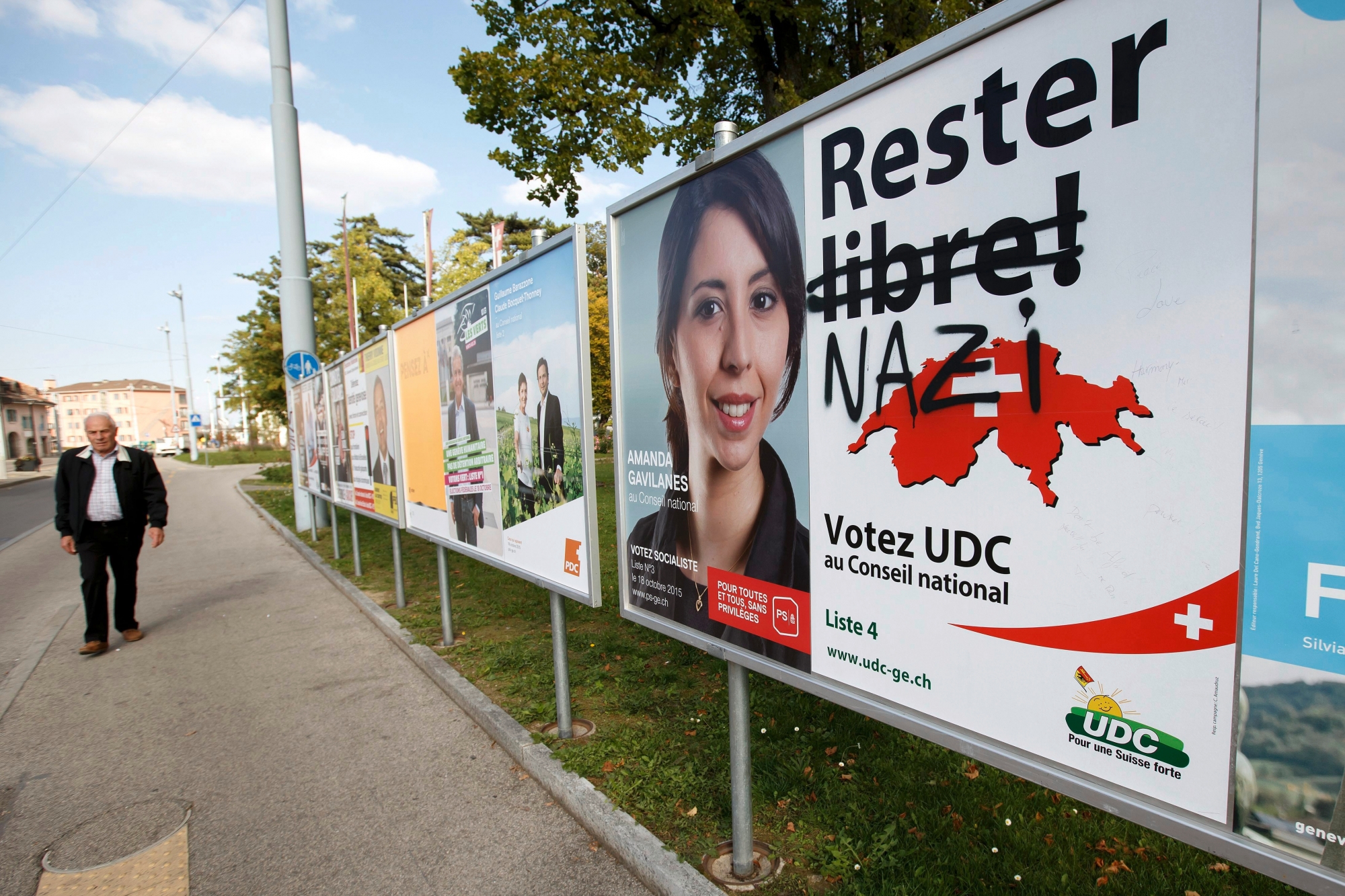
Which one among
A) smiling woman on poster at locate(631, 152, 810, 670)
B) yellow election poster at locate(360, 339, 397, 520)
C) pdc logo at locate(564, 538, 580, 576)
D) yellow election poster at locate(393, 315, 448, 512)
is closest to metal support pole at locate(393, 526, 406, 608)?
yellow election poster at locate(360, 339, 397, 520)

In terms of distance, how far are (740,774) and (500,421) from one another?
244 cm

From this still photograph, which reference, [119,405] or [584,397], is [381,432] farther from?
[119,405]

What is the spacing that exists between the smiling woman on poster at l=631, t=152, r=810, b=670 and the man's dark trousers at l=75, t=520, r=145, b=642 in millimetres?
5896

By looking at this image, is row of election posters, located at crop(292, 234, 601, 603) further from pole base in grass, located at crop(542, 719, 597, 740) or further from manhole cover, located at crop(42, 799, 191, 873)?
manhole cover, located at crop(42, 799, 191, 873)

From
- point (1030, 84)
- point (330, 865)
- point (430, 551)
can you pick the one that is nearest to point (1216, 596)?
point (1030, 84)

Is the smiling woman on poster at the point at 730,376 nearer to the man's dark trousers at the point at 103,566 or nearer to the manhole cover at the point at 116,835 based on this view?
the manhole cover at the point at 116,835

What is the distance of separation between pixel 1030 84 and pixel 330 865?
368 centimetres

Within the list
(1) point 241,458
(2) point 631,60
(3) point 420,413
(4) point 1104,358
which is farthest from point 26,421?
(4) point 1104,358

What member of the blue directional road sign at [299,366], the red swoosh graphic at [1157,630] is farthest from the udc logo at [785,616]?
the blue directional road sign at [299,366]

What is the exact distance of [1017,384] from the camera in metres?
1.68

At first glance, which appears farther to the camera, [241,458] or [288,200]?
[241,458]

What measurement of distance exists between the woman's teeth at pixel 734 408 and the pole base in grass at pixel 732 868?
1.65 metres

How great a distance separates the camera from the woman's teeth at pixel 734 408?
251 centimetres

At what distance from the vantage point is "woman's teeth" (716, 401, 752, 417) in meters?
2.51
